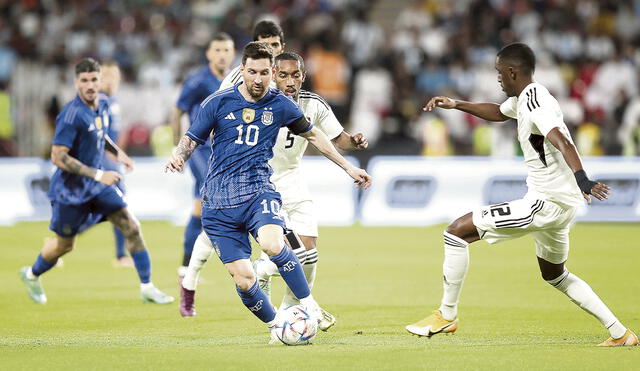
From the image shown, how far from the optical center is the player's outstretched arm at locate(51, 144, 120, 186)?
1017cm

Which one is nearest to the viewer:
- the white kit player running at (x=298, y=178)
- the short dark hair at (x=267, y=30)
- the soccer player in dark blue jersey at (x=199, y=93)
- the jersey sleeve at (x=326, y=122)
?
the white kit player running at (x=298, y=178)

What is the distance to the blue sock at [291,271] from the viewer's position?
25.8 ft

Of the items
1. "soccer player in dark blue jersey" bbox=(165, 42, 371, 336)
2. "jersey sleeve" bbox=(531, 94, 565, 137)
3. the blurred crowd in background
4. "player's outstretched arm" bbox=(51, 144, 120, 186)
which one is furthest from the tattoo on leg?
the blurred crowd in background

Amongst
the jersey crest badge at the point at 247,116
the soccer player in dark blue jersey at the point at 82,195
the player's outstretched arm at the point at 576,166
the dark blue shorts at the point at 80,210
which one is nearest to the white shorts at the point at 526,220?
the player's outstretched arm at the point at 576,166

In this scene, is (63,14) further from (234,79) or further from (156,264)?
(234,79)

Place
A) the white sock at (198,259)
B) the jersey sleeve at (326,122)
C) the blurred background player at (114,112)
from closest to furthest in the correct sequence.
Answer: the jersey sleeve at (326,122), the white sock at (198,259), the blurred background player at (114,112)

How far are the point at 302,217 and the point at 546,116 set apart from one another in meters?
2.40

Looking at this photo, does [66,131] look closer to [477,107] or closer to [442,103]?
[442,103]

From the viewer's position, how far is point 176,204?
62.8ft

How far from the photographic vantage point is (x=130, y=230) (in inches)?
425

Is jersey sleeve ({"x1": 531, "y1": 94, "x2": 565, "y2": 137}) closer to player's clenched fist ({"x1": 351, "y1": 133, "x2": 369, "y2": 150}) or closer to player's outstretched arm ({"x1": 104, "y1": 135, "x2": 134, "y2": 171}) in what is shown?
player's clenched fist ({"x1": 351, "y1": 133, "x2": 369, "y2": 150})

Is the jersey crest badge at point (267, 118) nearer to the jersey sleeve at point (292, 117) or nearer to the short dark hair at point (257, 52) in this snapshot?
the jersey sleeve at point (292, 117)

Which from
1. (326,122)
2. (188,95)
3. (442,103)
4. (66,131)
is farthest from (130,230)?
(442,103)

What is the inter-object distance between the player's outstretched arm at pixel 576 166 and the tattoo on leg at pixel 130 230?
4659mm
